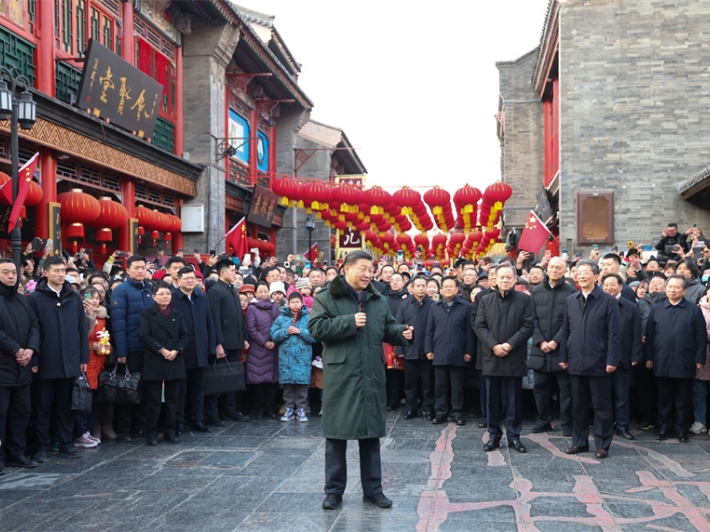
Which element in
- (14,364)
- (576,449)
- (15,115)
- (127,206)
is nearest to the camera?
(14,364)

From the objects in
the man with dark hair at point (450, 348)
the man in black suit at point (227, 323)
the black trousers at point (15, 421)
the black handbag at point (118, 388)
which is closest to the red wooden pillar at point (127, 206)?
the man in black suit at point (227, 323)

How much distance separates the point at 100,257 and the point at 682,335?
12698 millimetres

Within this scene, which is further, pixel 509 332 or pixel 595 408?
pixel 509 332

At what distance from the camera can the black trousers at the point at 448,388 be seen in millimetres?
9656

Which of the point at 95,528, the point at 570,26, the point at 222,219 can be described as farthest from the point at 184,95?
the point at 95,528

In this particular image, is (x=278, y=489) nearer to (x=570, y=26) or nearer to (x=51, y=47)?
(x=51, y=47)

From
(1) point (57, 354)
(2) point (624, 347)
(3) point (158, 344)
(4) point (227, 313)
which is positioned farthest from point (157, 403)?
(2) point (624, 347)

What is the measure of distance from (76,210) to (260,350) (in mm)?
6002

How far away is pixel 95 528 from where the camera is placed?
5348 millimetres

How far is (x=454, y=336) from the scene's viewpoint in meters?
9.64

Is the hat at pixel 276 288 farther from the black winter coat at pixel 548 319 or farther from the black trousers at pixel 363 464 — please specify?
the black trousers at pixel 363 464

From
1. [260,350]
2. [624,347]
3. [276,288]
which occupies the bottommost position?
[260,350]

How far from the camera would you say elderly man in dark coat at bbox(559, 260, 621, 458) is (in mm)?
7543

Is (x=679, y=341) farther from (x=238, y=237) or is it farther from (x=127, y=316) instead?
(x=238, y=237)
